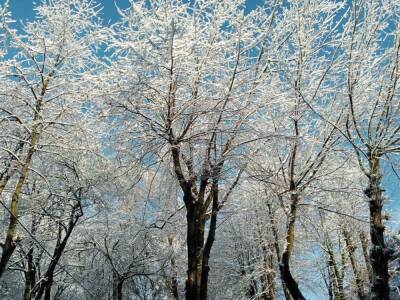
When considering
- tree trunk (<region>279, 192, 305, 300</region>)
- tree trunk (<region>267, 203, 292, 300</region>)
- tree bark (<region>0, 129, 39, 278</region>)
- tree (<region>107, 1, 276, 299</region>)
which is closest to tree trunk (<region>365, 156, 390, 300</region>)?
tree trunk (<region>279, 192, 305, 300</region>)

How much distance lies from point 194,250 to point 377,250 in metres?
2.89

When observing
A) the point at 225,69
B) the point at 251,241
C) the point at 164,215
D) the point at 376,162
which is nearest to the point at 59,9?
the point at 225,69

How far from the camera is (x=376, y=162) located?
22.9 feet

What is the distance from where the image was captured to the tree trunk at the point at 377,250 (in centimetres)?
610

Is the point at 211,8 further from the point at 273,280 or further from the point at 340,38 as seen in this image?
the point at 273,280

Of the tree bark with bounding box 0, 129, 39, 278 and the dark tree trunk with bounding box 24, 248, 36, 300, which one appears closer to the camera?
the tree bark with bounding box 0, 129, 39, 278

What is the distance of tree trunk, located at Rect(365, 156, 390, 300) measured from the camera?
6.10m

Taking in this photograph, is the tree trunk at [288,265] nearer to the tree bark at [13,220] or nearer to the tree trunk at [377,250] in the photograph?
the tree trunk at [377,250]

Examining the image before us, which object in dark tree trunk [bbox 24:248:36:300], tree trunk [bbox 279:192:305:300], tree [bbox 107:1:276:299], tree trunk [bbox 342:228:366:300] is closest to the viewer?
tree [bbox 107:1:276:299]

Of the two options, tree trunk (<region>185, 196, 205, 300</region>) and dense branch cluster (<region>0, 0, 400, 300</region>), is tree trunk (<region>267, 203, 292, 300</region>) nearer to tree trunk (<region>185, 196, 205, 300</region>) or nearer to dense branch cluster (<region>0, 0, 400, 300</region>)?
dense branch cluster (<region>0, 0, 400, 300</region>)

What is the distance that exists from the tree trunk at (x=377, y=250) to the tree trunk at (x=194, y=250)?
2.73 meters

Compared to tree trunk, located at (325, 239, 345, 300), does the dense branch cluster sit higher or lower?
higher

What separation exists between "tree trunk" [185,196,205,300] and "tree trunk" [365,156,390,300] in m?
2.73

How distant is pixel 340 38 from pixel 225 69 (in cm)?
255
